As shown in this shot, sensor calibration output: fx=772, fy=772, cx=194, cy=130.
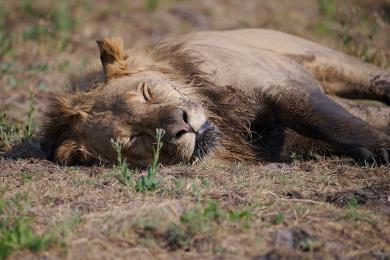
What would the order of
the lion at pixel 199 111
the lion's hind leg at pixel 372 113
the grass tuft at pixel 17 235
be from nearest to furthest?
the grass tuft at pixel 17 235 → the lion at pixel 199 111 → the lion's hind leg at pixel 372 113

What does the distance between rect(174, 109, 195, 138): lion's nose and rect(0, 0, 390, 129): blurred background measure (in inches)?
120

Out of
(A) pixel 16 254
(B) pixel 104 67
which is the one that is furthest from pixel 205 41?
(A) pixel 16 254

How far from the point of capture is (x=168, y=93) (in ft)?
15.6

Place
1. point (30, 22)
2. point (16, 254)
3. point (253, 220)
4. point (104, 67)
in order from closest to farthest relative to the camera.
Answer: point (16, 254)
point (253, 220)
point (104, 67)
point (30, 22)

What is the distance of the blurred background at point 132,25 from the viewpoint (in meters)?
7.91

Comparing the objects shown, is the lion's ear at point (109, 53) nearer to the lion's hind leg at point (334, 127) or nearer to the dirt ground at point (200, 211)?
the dirt ground at point (200, 211)

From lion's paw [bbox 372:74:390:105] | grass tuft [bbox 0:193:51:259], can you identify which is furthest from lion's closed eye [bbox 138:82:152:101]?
lion's paw [bbox 372:74:390:105]

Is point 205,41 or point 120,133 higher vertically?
point 205,41

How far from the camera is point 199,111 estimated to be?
15.3 feet

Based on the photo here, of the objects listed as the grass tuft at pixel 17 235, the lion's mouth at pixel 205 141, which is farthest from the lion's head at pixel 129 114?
the grass tuft at pixel 17 235

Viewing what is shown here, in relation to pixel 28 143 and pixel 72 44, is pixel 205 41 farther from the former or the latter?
pixel 72 44

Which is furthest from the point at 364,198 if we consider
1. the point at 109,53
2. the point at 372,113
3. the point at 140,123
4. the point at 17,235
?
the point at 372,113

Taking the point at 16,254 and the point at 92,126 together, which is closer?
the point at 16,254

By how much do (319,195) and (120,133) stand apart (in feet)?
4.31
